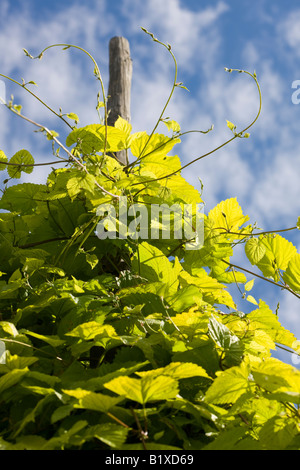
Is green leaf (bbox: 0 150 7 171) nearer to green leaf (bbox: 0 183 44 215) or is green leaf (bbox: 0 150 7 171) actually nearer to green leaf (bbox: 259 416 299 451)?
green leaf (bbox: 0 183 44 215)

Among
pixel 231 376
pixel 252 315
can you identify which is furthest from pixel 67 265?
pixel 231 376

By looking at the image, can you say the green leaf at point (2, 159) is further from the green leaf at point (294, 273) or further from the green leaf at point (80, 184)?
the green leaf at point (294, 273)

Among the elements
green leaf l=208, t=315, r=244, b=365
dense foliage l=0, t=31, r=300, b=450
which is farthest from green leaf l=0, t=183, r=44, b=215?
green leaf l=208, t=315, r=244, b=365

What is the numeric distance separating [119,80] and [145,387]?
244 cm

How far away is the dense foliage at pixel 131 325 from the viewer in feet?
2.43

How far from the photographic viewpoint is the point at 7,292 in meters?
1.05

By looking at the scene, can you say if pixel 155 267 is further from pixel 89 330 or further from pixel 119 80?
pixel 119 80

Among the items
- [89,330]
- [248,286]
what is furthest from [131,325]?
[248,286]

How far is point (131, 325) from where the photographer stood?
3.29 ft

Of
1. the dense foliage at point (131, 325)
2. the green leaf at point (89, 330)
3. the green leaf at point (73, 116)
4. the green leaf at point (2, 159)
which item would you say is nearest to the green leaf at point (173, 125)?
the dense foliage at point (131, 325)

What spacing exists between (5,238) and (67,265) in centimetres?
23

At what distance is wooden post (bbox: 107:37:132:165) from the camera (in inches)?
98.8
